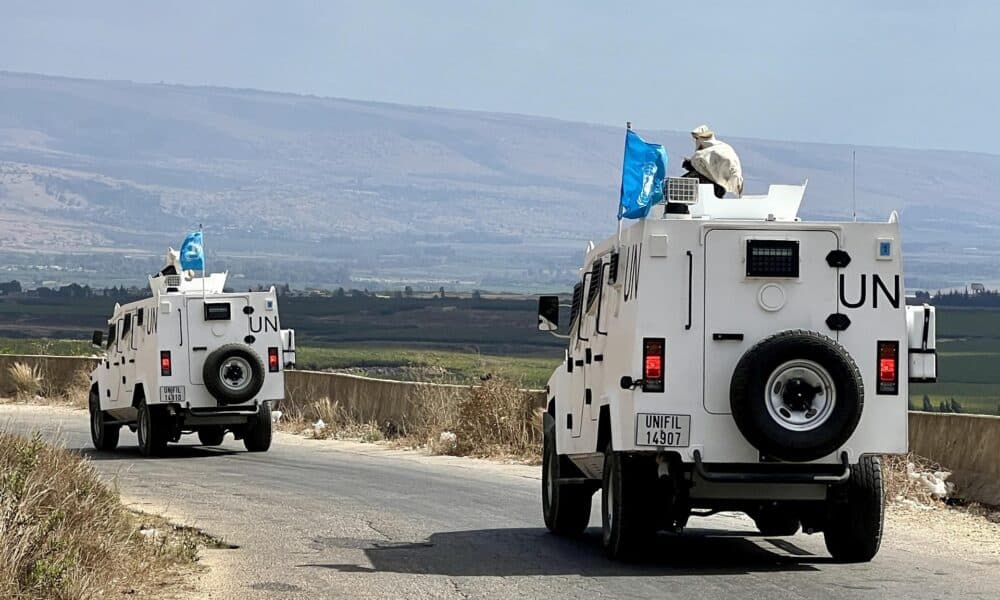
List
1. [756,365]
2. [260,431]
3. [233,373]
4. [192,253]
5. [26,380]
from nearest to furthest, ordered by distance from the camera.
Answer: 1. [756,365]
2. [233,373]
3. [260,431]
4. [192,253]
5. [26,380]

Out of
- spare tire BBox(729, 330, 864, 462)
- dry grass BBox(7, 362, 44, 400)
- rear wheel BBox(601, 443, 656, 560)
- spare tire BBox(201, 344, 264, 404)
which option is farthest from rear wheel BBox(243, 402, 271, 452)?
dry grass BBox(7, 362, 44, 400)

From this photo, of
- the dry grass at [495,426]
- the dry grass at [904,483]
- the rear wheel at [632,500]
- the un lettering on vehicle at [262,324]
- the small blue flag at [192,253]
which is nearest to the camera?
the rear wheel at [632,500]

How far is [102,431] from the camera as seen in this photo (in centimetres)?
2673

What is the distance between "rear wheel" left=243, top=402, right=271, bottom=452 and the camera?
2520 centimetres

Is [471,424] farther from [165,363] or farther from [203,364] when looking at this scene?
[165,363]

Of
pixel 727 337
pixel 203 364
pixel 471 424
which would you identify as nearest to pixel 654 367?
pixel 727 337

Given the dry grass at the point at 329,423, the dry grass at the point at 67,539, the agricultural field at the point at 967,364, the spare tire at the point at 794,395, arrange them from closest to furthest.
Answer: the dry grass at the point at 67,539 → the spare tire at the point at 794,395 → the dry grass at the point at 329,423 → the agricultural field at the point at 967,364

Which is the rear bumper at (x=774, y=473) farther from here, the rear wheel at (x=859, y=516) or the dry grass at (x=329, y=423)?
the dry grass at (x=329, y=423)

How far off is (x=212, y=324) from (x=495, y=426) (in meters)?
4.37

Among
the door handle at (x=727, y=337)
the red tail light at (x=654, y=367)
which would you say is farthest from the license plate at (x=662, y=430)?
the door handle at (x=727, y=337)

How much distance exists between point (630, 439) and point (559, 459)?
293 centimetres

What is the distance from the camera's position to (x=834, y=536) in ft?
43.1

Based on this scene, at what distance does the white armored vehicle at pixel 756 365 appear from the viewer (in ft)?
39.9

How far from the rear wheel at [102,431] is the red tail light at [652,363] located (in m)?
15.6
